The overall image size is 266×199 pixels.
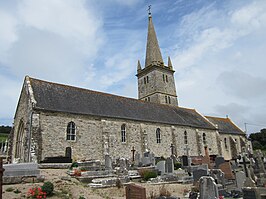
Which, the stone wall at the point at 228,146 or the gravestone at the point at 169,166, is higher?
the stone wall at the point at 228,146

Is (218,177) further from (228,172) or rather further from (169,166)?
(169,166)

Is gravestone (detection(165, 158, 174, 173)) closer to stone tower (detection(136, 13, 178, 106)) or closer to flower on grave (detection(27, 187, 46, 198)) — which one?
flower on grave (detection(27, 187, 46, 198))

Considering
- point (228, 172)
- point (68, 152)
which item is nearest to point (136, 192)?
point (228, 172)

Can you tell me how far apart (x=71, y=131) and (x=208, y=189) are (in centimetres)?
1670

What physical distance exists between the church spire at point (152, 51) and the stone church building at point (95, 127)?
11.7m

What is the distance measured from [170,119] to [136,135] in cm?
695

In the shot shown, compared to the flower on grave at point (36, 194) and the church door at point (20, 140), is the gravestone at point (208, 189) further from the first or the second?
the church door at point (20, 140)

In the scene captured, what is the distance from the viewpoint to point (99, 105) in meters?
25.5

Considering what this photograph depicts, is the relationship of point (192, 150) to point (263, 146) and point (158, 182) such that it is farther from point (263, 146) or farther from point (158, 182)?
point (263, 146)

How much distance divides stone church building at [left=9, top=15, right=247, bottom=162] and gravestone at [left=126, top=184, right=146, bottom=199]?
12.1m

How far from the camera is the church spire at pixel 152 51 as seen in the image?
44094 mm

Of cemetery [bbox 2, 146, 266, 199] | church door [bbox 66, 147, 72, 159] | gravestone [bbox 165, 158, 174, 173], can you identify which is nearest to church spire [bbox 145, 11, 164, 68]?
church door [bbox 66, 147, 72, 159]

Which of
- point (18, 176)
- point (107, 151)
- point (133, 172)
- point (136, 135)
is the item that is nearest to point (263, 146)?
point (136, 135)

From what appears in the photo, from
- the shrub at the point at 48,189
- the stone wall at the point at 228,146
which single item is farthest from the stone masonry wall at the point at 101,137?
the shrub at the point at 48,189
